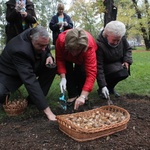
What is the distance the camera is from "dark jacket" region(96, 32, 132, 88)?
11.8ft

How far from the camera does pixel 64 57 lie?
3.54 meters

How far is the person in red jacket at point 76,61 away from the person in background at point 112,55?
20cm

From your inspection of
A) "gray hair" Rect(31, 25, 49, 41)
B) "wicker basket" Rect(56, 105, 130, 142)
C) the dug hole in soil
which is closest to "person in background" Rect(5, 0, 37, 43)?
"gray hair" Rect(31, 25, 49, 41)

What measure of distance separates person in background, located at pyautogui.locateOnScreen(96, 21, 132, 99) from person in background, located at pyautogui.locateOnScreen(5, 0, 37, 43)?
112 centimetres

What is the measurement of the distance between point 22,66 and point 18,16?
119 cm

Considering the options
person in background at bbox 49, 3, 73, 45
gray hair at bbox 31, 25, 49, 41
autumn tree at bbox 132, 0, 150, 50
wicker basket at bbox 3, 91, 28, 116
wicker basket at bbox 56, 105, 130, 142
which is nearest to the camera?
wicker basket at bbox 56, 105, 130, 142

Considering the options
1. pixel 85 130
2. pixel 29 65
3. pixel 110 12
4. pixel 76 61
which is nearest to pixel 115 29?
pixel 76 61

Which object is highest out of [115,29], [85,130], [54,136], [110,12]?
[110,12]

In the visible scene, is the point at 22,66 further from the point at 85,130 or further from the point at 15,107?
the point at 85,130

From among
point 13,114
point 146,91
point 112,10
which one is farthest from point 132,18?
point 13,114

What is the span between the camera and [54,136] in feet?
8.84

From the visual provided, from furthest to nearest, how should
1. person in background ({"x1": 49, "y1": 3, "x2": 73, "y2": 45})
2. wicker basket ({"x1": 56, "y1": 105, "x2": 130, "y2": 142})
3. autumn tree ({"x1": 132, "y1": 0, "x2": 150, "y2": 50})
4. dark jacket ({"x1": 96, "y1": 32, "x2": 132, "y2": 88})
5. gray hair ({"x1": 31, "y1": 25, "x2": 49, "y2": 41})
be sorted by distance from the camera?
autumn tree ({"x1": 132, "y1": 0, "x2": 150, "y2": 50}) → person in background ({"x1": 49, "y1": 3, "x2": 73, "y2": 45}) → dark jacket ({"x1": 96, "y1": 32, "x2": 132, "y2": 88}) → gray hair ({"x1": 31, "y1": 25, "x2": 49, "y2": 41}) → wicker basket ({"x1": 56, "y1": 105, "x2": 130, "y2": 142})

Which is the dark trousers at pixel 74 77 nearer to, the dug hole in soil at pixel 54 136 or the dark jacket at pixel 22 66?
the dark jacket at pixel 22 66

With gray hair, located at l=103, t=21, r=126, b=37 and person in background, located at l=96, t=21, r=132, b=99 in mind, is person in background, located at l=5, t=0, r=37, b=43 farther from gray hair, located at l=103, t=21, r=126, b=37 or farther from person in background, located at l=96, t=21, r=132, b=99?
gray hair, located at l=103, t=21, r=126, b=37
